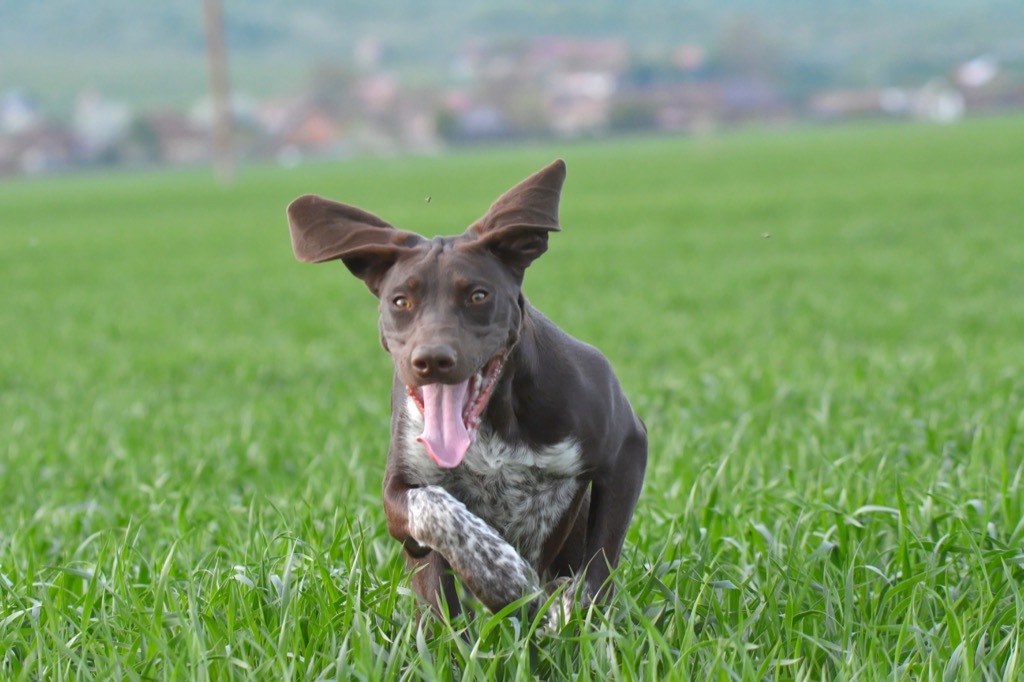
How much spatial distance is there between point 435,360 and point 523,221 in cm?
49

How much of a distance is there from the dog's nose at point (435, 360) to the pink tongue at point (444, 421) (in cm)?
10

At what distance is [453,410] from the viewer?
3.22 metres

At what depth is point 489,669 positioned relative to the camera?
3209mm

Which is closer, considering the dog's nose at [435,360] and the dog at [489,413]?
the dog's nose at [435,360]

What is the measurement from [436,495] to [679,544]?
1114 mm

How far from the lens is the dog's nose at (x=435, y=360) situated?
3.09 m

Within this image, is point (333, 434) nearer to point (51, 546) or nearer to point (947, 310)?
point (51, 546)

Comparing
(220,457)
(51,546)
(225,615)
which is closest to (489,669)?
(225,615)

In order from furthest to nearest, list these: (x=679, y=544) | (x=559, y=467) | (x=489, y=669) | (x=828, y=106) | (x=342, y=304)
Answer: (x=828, y=106), (x=342, y=304), (x=679, y=544), (x=559, y=467), (x=489, y=669)

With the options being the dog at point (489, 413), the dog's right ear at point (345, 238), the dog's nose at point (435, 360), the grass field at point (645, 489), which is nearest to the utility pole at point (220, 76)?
the grass field at point (645, 489)

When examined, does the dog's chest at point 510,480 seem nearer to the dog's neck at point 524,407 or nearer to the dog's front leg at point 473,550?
the dog's neck at point 524,407

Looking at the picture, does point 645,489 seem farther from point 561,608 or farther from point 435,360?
point 435,360

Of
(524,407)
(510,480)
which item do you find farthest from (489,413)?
(510,480)

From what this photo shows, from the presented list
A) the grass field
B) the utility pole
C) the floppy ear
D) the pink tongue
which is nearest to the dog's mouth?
the pink tongue
